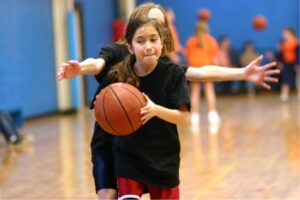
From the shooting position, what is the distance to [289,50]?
51.8ft

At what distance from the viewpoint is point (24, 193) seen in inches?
234

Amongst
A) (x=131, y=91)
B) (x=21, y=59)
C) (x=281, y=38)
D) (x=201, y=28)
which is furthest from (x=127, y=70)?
(x=281, y=38)

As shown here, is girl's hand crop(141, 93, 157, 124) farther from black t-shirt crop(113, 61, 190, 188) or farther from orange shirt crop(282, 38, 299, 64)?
orange shirt crop(282, 38, 299, 64)

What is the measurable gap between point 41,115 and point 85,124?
6.02 ft

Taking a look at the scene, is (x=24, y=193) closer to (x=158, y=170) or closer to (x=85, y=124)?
(x=158, y=170)

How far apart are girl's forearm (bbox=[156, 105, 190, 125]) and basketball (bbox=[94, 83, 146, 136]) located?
0.09 metres

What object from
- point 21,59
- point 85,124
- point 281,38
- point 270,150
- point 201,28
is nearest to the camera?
point 270,150

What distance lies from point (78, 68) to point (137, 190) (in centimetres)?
74

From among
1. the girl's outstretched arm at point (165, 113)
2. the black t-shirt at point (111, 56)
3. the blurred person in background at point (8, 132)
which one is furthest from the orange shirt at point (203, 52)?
the girl's outstretched arm at point (165, 113)

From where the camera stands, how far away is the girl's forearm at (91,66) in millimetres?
3412

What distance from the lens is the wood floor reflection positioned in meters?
5.85

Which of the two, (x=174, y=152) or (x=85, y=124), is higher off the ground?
(x=174, y=152)

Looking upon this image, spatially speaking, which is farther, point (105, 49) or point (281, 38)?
point (281, 38)

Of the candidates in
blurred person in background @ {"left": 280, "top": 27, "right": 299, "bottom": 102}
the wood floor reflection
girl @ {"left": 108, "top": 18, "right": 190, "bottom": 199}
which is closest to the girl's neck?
girl @ {"left": 108, "top": 18, "right": 190, "bottom": 199}
